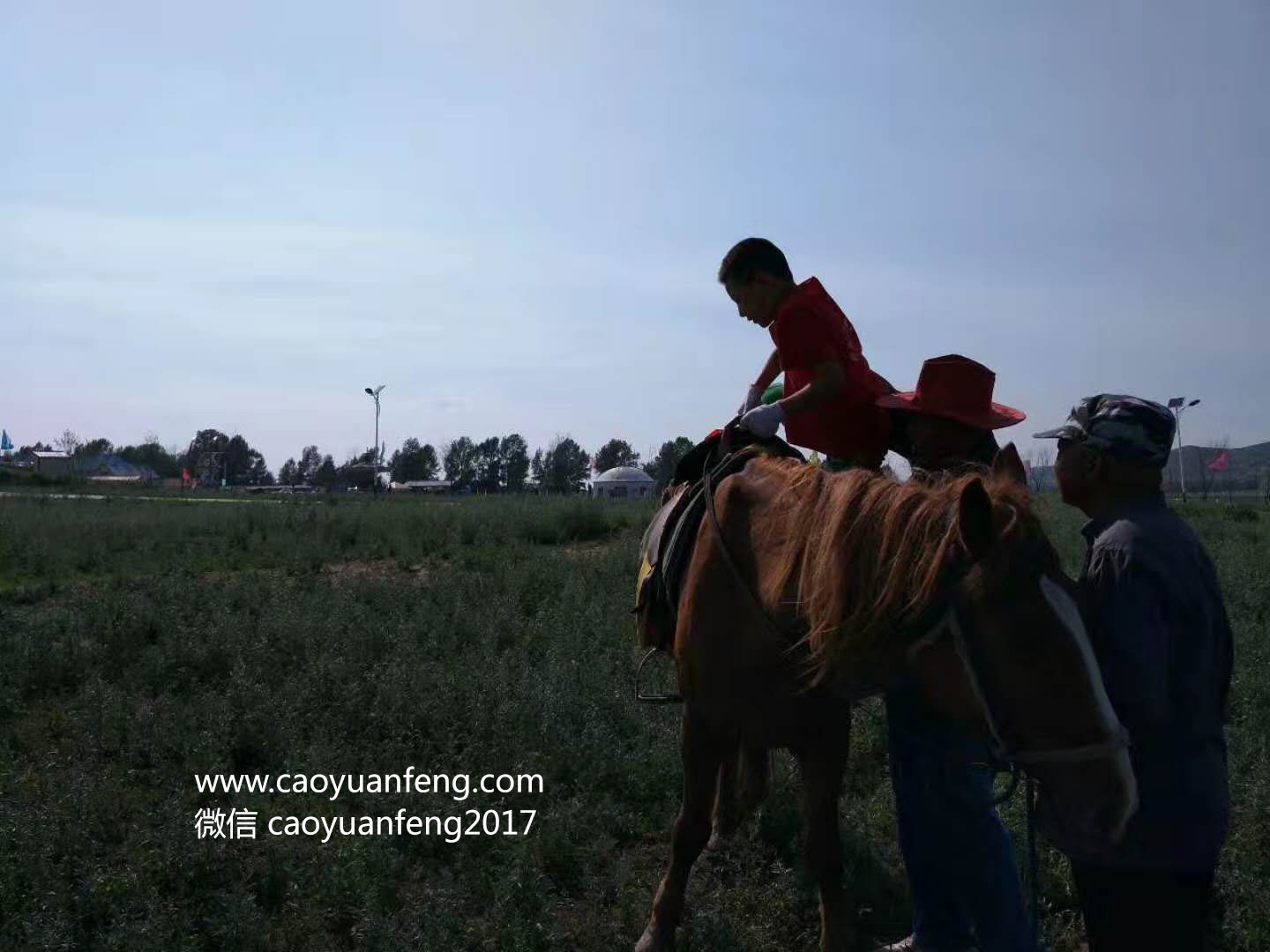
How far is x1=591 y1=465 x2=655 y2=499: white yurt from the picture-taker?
114 feet

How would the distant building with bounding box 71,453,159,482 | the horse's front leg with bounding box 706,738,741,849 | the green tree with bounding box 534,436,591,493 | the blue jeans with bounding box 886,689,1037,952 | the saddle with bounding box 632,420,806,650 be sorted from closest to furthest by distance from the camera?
the blue jeans with bounding box 886,689,1037,952
the saddle with bounding box 632,420,806,650
the horse's front leg with bounding box 706,738,741,849
the green tree with bounding box 534,436,591,493
the distant building with bounding box 71,453,159,482

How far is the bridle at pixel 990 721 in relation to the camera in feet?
5.79

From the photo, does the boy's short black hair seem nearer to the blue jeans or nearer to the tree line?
the blue jeans

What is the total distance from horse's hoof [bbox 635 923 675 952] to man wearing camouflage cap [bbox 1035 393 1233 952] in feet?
5.03

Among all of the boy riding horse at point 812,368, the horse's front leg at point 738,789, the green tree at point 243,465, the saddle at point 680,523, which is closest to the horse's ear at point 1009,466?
the boy riding horse at point 812,368

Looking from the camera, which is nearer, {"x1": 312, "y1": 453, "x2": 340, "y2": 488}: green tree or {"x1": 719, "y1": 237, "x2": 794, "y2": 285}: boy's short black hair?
{"x1": 719, "y1": 237, "x2": 794, "y2": 285}: boy's short black hair

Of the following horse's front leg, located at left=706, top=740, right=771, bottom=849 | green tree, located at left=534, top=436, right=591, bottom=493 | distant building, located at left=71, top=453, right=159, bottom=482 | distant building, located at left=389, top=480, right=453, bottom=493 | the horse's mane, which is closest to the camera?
the horse's mane

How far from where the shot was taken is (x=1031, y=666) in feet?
6.03

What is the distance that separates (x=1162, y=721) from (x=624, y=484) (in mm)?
35430

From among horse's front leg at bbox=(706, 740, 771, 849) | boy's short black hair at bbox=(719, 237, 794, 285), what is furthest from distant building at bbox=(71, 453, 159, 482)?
boy's short black hair at bbox=(719, 237, 794, 285)

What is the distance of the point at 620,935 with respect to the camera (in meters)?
3.24

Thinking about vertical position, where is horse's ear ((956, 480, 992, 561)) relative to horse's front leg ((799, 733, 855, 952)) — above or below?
above

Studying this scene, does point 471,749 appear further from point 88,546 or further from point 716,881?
point 88,546

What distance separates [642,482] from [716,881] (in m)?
34.7
